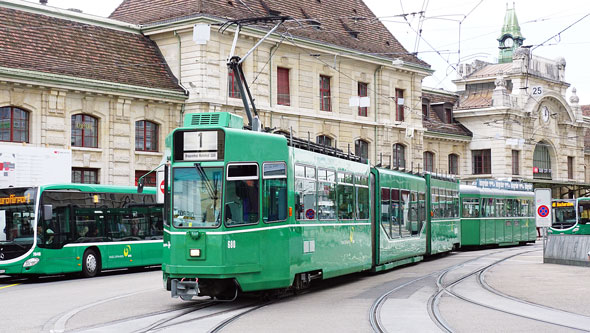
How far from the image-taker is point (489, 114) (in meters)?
63.8

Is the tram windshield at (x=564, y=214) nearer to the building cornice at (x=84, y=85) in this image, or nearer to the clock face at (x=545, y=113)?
the building cornice at (x=84, y=85)

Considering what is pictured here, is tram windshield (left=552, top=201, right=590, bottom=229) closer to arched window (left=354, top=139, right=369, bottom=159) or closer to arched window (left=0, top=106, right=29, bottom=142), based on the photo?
arched window (left=354, top=139, right=369, bottom=159)

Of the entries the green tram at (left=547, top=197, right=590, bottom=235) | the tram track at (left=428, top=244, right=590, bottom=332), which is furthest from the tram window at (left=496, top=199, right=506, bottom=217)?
the tram track at (left=428, top=244, right=590, bottom=332)

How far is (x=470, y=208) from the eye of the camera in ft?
122

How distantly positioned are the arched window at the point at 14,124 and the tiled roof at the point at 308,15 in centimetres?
877

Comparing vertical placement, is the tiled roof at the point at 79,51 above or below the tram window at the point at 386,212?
above

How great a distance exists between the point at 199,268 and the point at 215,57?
77.5 ft

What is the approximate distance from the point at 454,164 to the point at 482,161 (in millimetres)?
2526

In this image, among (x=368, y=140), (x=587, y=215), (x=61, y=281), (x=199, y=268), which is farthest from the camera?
(x=368, y=140)

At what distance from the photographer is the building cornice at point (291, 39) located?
122 feet

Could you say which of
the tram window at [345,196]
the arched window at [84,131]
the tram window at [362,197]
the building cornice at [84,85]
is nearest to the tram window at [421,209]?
the tram window at [362,197]

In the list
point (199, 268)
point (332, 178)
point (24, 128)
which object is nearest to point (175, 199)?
point (199, 268)

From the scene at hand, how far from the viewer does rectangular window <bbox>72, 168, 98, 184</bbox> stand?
33.7 metres

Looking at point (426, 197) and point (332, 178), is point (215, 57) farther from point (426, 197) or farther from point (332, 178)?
point (332, 178)
